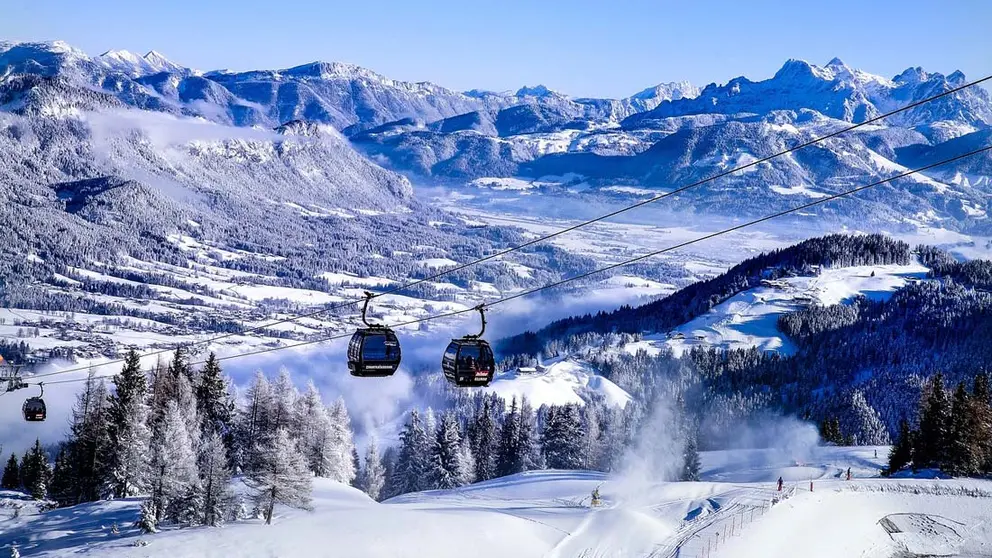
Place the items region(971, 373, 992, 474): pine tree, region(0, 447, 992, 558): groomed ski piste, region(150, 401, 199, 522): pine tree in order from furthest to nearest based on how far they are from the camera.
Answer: region(971, 373, 992, 474): pine tree < region(150, 401, 199, 522): pine tree < region(0, 447, 992, 558): groomed ski piste

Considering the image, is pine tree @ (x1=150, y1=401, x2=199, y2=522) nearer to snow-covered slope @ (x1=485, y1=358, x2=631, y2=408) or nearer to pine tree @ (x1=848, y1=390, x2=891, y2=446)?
snow-covered slope @ (x1=485, y1=358, x2=631, y2=408)

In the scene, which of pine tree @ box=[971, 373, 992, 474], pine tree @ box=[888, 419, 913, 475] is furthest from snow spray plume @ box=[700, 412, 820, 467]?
pine tree @ box=[971, 373, 992, 474]

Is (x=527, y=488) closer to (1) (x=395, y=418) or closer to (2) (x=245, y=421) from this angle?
(2) (x=245, y=421)

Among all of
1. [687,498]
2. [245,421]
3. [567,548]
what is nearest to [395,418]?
[245,421]

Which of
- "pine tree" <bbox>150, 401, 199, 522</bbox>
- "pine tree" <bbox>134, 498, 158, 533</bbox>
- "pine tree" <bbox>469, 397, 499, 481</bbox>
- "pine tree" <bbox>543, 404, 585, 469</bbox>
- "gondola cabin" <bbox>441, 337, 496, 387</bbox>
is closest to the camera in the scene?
"gondola cabin" <bbox>441, 337, 496, 387</bbox>

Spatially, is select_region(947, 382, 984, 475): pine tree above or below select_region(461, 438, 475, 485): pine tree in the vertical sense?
above

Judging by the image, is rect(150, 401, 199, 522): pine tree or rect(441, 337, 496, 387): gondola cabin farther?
rect(150, 401, 199, 522): pine tree

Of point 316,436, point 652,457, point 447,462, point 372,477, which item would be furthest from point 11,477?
point 652,457
